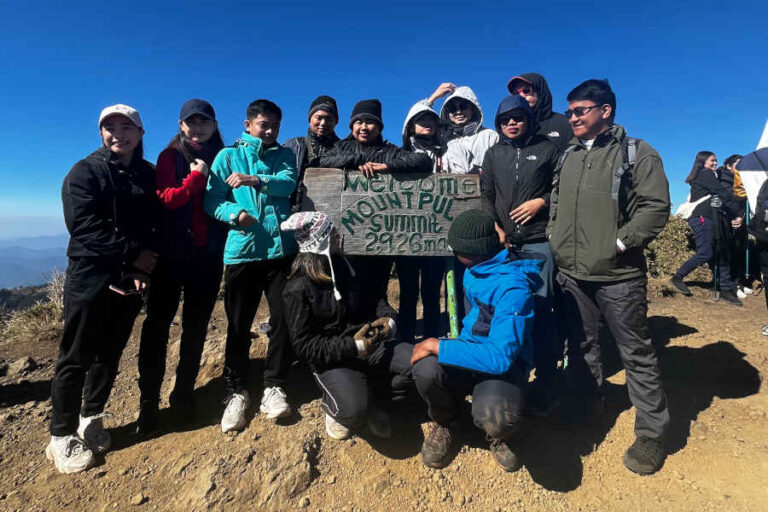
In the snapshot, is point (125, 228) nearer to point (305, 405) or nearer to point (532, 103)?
point (305, 405)

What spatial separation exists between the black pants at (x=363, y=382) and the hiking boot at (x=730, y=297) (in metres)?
8.83

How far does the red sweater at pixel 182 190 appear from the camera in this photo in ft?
11.0

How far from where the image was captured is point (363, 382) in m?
3.32

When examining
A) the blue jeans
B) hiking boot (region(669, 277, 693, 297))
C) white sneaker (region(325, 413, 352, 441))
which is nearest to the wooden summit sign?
white sneaker (region(325, 413, 352, 441))

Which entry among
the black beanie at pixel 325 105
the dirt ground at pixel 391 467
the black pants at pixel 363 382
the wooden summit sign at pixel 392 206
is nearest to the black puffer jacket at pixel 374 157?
the wooden summit sign at pixel 392 206

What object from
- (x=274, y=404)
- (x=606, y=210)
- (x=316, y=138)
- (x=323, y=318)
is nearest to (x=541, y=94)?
(x=606, y=210)

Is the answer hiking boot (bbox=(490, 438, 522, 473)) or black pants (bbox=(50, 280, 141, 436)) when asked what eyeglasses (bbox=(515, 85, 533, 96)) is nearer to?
hiking boot (bbox=(490, 438, 522, 473))

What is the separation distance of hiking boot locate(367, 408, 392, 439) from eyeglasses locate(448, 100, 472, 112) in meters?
3.54

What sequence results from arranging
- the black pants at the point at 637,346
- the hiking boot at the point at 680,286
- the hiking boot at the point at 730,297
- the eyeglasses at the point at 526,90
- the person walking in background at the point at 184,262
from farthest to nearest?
the hiking boot at the point at 680,286 < the hiking boot at the point at 730,297 < the eyeglasses at the point at 526,90 < the person walking in background at the point at 184,262 < the black pants at the point at 637,346

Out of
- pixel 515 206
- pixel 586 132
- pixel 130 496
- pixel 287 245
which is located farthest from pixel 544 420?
pixel 130 496

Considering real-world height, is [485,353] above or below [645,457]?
above

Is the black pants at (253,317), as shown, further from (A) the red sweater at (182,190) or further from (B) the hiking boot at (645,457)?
(B) the hiking boot at (645,457)

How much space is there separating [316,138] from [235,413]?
3055mm

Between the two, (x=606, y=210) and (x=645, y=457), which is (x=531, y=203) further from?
(x=645, y=457)
